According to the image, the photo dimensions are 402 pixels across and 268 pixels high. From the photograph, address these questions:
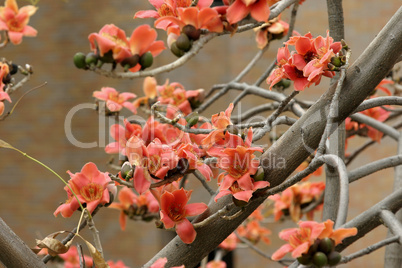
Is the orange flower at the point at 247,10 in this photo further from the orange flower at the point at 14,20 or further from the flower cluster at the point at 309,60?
the orange flower at the point at 14,20

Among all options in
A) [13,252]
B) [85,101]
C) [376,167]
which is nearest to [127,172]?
[13,252]

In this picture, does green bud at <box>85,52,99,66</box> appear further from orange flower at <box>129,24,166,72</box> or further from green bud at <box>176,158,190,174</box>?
green bud at <box>176,158,190,174</box>

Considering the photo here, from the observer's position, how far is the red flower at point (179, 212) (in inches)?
31.9

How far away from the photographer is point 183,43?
0.84 m

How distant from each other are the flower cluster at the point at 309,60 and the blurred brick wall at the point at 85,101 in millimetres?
2721

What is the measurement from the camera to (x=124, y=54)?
1.04 meters

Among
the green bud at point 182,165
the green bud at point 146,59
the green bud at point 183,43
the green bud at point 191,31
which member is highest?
the green bud at point 191,31

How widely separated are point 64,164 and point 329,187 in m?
3.11

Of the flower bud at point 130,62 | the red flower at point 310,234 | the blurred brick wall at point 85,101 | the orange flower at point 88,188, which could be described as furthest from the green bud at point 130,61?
the blurred brick wall at point 85,101

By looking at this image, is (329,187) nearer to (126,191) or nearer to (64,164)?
(126,191)

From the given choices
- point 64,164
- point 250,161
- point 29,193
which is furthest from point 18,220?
point 250,161

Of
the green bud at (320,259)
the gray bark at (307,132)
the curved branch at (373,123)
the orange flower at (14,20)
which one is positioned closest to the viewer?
the green bud at (320,259)

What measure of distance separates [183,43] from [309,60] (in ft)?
0.68

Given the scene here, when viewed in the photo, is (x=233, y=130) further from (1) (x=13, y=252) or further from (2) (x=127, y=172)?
(1) (x=13, y=252)
